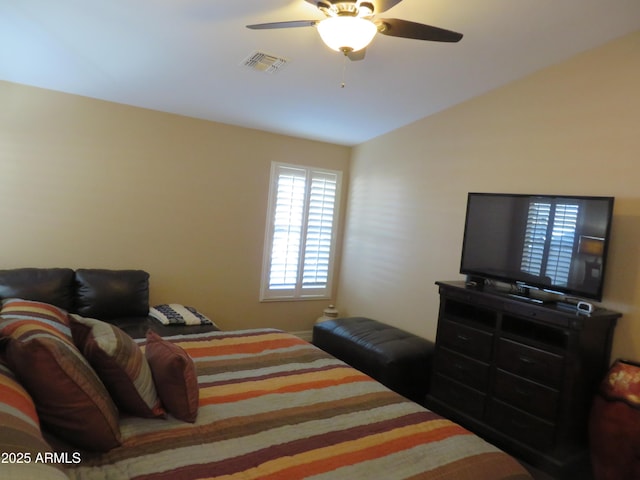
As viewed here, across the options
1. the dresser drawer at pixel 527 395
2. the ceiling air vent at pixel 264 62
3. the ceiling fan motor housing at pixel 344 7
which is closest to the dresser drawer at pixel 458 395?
the dresser drawer at pixel 527 395

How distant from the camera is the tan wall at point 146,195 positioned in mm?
3510

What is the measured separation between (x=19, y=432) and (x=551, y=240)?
2938 millimetres

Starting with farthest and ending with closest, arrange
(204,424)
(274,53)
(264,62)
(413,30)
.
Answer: (264,62) → (274,53) → (413,30) → (204,424)

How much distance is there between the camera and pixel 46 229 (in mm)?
3615

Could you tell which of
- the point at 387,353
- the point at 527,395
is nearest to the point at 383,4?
the point at 527,395

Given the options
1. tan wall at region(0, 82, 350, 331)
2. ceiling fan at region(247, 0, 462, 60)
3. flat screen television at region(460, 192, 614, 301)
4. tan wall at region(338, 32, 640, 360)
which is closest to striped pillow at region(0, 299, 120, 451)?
ceiling fan at region(247, 0, 462, 60)

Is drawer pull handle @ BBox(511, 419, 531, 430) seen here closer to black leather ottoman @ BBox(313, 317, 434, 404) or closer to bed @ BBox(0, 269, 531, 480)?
black leather ottoman @ BBox(313, 317, 434, 404)

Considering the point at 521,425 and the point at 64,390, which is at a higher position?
the point at 64,390

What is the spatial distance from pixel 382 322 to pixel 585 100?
270cm

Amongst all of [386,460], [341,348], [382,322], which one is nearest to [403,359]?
[341,348]

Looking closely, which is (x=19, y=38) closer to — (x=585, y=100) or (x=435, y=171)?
(x=435, y=171)

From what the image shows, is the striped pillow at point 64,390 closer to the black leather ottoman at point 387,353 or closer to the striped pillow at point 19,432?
the striped pillow at point 19,432

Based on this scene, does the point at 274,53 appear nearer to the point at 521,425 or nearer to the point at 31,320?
the point at 31,320

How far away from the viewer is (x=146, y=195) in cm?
399
